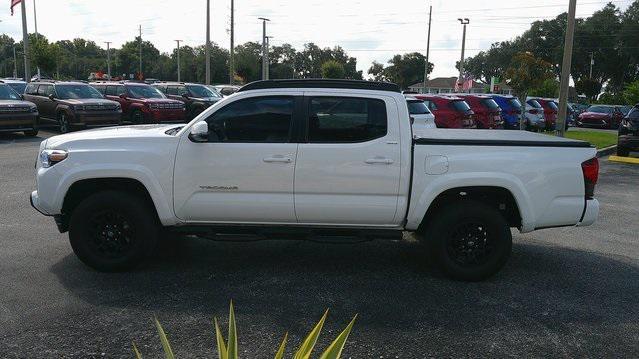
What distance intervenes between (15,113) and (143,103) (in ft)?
15.4

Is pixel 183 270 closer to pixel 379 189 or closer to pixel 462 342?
pixel 379 189

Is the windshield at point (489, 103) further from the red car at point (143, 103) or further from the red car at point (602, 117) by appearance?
the red car at point (602, 117)

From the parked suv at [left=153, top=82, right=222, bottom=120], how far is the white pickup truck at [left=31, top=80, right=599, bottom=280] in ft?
58.6

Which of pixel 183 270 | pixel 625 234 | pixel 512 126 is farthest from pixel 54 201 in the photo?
pixel 512 126

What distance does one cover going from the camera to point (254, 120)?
5520 millimetres

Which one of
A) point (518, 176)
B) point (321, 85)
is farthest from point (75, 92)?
point (518, 176)

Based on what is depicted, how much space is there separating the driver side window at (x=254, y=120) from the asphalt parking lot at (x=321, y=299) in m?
1.36

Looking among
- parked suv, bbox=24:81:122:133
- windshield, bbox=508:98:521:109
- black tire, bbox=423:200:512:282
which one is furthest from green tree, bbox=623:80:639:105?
black tire, bbox=423:200:512:282

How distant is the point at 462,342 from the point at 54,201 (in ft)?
12.9

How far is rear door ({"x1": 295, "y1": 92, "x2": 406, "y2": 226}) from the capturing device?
17.4ft

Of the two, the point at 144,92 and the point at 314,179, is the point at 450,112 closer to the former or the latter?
the point at 144,92

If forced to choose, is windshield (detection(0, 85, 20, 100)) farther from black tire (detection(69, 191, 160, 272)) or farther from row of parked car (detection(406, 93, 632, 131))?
black tire (detection(69, 191, 160, 272))

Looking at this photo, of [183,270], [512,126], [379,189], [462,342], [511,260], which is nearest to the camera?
[462,342]

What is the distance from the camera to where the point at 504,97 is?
2264 cm
